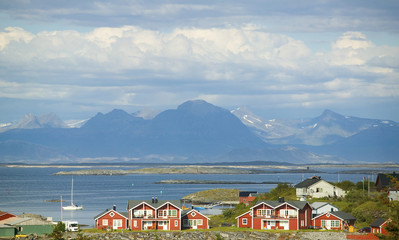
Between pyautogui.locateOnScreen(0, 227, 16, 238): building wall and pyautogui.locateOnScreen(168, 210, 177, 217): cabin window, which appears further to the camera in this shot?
pyautogui.locateOnScreen(168, 210, 177, 217): cabin window

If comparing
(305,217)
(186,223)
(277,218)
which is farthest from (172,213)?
(305,217)

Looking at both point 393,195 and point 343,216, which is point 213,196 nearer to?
point 393,195

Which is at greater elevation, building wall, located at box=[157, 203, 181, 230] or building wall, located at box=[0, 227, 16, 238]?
building wall, located at box=[157, 203, 181, 230]

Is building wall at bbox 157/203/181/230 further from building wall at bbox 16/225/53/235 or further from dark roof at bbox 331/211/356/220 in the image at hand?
dark roof at bbox 331/211/356/220

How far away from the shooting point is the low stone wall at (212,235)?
68.8m

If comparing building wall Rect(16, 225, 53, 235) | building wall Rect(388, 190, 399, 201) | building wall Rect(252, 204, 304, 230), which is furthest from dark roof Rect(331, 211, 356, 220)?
building wall Rect(16, 225, 53, 235)

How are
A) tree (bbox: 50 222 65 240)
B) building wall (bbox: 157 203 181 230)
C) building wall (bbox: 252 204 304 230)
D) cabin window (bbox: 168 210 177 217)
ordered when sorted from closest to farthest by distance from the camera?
tree (bbox: 50 222 65 240)
building wall (bbox: 157 203 181 230)
cabin window (bbox: 168 210 177 217)
building wall (bbox: 252 204 304 230)

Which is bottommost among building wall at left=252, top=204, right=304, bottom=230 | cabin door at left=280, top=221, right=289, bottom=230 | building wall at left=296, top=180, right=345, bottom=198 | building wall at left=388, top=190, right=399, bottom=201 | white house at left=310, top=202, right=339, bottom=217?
cabin door at left=280, top=221, right=289, bottom=230

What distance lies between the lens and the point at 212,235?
70375mm

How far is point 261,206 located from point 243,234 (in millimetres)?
6354

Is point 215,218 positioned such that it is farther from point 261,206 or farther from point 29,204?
point 29,204

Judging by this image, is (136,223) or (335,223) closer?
(136,223)

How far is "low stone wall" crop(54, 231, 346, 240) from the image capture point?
68812 millimetres

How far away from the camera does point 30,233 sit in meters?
72.4
